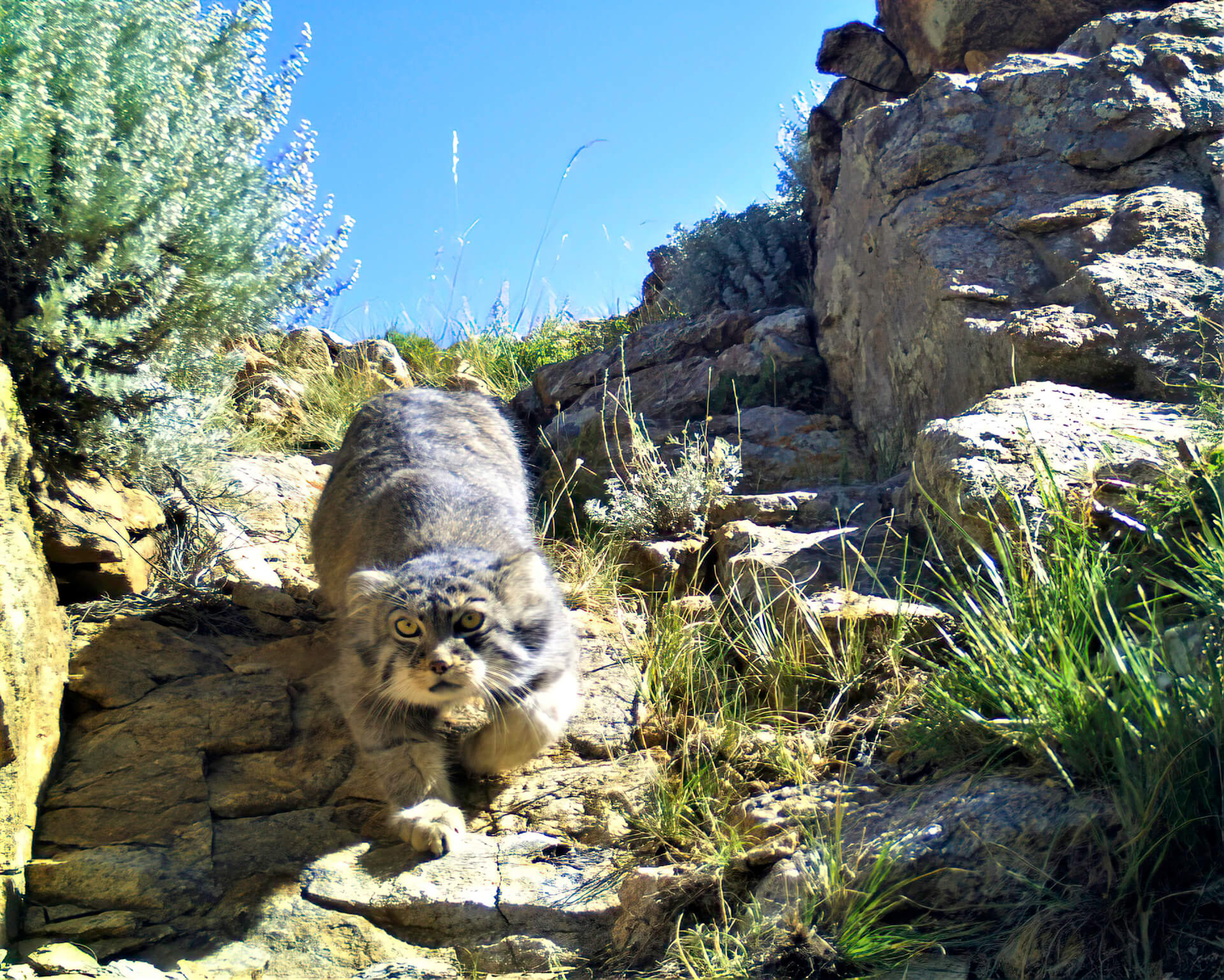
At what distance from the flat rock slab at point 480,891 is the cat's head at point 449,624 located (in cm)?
71

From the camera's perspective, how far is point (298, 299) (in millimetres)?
7535

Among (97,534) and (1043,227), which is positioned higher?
(1043,227)

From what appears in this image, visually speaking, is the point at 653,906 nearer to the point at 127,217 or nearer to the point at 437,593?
the point at 437,593

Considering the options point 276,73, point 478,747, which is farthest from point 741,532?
point 276,73

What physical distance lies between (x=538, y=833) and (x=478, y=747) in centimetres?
68

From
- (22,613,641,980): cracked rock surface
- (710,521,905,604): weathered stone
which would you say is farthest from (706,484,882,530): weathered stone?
(22,613,641,980): cracked rock surface

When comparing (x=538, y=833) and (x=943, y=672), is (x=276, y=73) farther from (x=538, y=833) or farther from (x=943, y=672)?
(x=943, y=672)

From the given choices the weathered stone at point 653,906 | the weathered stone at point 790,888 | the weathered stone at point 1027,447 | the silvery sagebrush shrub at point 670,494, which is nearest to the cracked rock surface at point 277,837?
the weathered stone at point 653,906

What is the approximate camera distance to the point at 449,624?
429 centimetres

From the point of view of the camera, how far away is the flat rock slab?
11.7 feet

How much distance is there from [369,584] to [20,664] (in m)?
1.44

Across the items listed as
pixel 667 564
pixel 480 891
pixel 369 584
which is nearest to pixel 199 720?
pixel 369 584

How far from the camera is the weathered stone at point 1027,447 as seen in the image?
414 centimetres

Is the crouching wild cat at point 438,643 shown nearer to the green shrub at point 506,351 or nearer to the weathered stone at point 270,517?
the weathered stone at point 270,517
